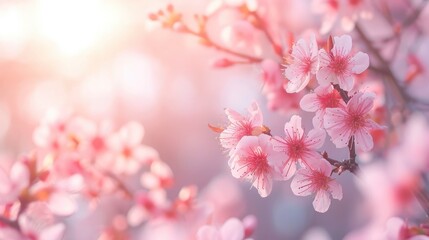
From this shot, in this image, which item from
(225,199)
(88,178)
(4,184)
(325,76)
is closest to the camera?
(325,76)

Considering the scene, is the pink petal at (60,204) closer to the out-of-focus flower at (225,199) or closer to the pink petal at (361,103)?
the pink petal at (361,103)

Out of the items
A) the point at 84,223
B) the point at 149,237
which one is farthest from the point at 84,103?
the point at 149,237

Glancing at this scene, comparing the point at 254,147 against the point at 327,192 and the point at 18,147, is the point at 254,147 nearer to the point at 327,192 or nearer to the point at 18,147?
the point at 327,192

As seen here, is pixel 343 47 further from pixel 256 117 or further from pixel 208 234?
pixel 208 234

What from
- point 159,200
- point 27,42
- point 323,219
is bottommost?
point 323,219

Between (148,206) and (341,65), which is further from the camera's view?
(148,206)

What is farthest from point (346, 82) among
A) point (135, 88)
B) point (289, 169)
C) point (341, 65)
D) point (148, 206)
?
point (135, 88)
